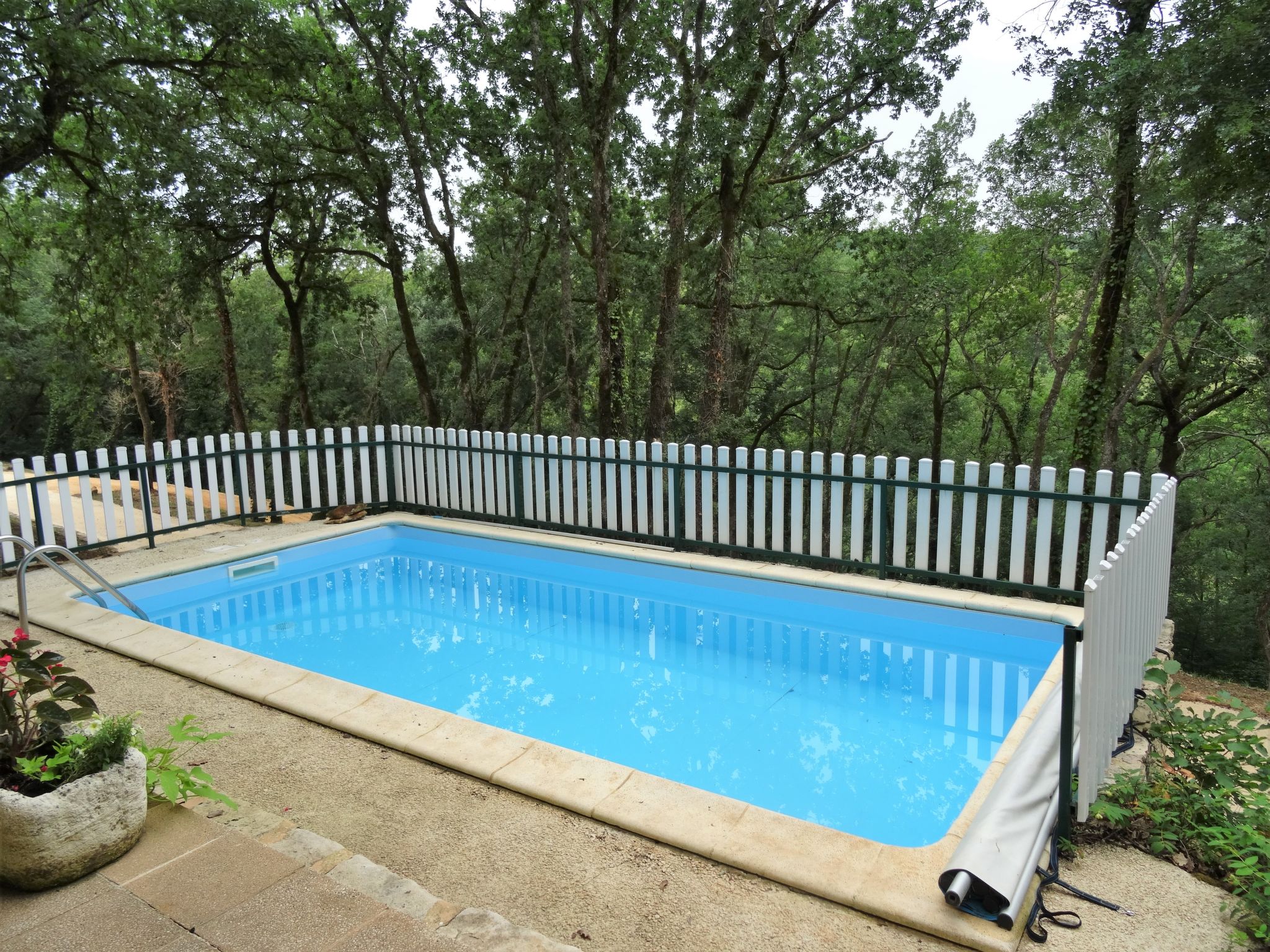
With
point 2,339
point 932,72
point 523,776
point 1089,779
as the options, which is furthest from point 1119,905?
point 2,339

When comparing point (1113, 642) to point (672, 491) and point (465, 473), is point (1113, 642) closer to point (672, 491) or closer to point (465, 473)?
point (672, 491)

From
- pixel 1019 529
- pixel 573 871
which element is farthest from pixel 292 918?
pixel 1019 529

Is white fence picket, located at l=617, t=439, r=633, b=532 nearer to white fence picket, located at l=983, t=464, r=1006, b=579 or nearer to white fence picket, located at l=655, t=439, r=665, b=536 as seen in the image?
white fence picket, located at l=655, t=439, r=665, b=536

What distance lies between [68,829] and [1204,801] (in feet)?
12.7

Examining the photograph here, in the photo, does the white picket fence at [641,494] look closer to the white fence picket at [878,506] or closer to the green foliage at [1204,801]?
the white fence picket at [878,506]

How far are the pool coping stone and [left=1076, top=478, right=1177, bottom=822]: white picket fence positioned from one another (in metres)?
0.58

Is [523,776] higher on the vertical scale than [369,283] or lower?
lower

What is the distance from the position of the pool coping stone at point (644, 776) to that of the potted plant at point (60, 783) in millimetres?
1299

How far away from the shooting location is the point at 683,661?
570 centimetres

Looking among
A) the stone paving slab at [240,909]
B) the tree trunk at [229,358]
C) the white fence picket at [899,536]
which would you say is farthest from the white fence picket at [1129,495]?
the tree trunk at [229,358]

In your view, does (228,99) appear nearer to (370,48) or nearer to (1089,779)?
(370,48)

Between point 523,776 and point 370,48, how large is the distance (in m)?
10.9

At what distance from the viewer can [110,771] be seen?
247cm

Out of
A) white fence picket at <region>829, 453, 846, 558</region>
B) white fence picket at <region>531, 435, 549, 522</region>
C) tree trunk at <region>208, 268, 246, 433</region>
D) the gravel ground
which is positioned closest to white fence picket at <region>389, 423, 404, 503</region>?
white fence picket at <region>531, 435, 549, 522</region>
